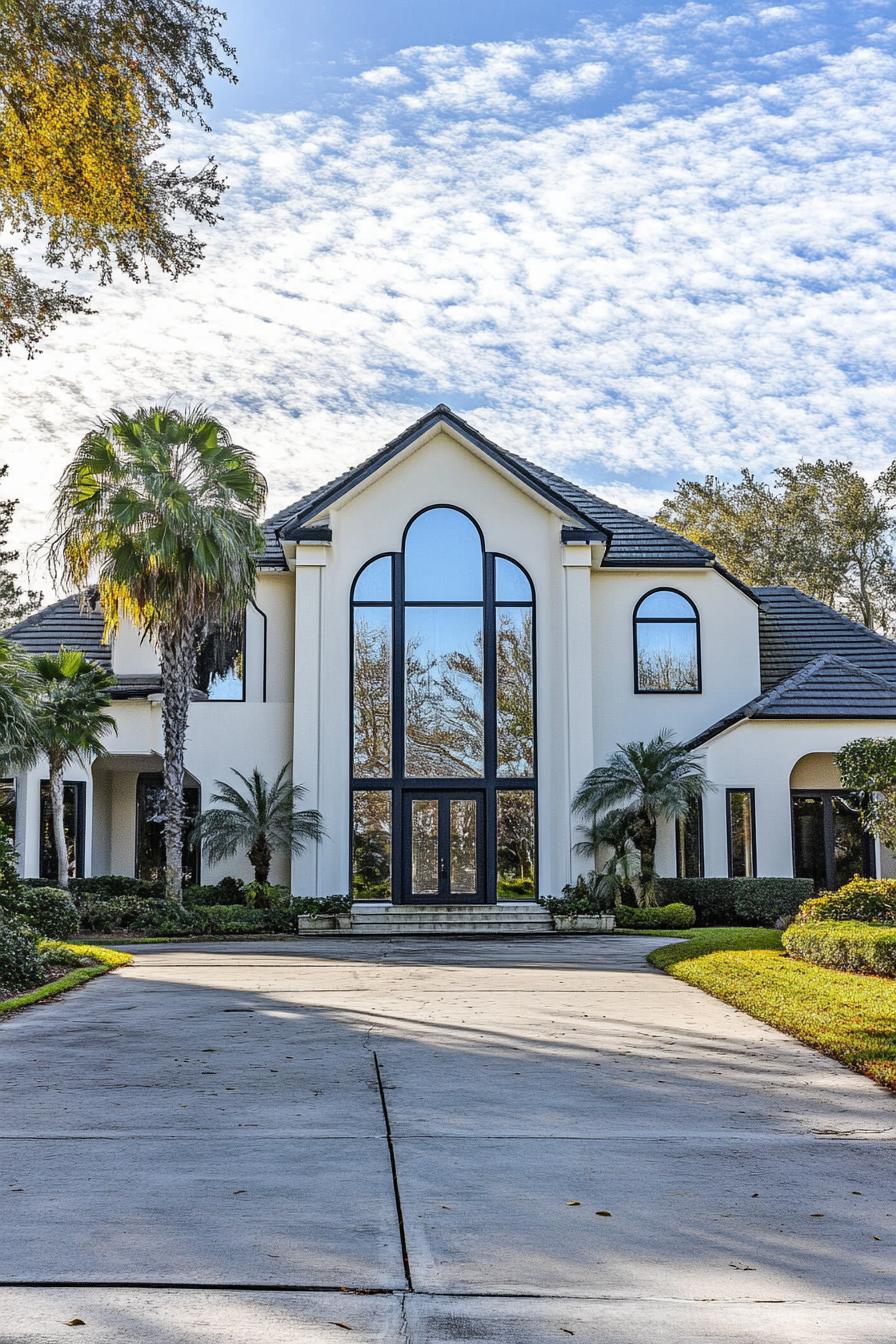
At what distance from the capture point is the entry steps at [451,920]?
74.6 feet

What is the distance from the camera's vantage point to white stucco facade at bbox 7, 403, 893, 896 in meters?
24.0

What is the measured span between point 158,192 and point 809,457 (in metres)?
34.4

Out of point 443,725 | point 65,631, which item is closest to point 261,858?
point 443,725

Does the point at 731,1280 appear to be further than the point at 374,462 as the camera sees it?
No

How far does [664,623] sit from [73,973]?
15.8 meters

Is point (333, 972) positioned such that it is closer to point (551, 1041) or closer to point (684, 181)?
point (551, 1041)

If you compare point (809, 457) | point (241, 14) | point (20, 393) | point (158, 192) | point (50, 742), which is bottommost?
point (50, 742)

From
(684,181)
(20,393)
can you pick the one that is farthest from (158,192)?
(684,181)

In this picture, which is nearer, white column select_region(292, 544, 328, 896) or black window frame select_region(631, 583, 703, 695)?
white column select_region(292, 544, 328, 896)

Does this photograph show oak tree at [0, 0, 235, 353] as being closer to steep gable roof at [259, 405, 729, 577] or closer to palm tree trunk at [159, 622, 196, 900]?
palm tree trunk at [159, 622, 196, 900]

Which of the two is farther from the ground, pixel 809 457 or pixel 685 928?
pixel 809 457

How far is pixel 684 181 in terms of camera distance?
14930mm

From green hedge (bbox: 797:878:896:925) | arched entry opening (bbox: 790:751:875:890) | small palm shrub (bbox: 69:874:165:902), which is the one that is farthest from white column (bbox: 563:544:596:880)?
green hedge (bbox: 797:878:896:925)

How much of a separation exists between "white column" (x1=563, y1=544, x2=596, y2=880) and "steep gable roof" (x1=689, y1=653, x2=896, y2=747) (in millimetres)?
2237
